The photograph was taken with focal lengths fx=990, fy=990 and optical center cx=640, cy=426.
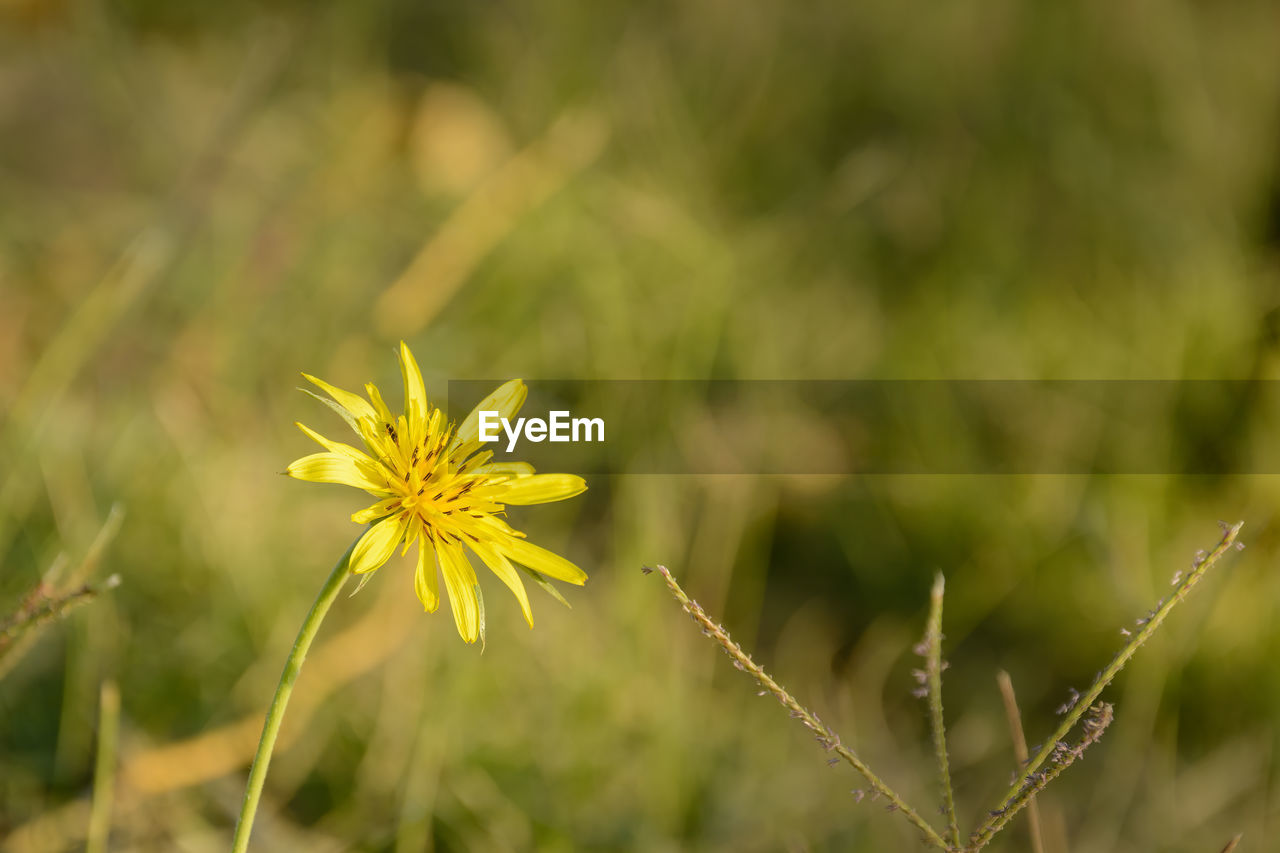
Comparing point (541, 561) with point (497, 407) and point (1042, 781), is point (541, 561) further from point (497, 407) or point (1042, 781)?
point (1042, 781)

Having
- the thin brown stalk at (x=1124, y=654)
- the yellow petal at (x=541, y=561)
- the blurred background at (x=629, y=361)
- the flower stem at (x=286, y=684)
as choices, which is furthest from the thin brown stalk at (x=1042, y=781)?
the blurred background at (x=629, y=361)

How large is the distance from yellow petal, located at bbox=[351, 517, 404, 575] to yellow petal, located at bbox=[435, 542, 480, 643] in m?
0.03

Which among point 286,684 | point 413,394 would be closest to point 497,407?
point 413,394

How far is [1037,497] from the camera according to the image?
158 cm

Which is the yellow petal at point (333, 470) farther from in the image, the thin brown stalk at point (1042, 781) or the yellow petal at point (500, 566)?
the thin brown stalk at point (1042, 781)

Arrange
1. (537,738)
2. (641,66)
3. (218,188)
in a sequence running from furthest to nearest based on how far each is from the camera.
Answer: (641,66) < (218,188) < (537,738)

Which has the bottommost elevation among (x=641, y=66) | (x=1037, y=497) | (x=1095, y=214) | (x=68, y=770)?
(x=68, y=770)

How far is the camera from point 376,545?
1.68 ft

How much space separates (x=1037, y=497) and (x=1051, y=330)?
47cm

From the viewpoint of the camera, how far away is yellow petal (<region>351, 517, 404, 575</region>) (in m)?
0.49

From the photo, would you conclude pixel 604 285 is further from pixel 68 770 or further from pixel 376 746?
pixel 68 770

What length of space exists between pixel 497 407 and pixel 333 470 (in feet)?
0.40

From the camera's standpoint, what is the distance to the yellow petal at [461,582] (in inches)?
21.2

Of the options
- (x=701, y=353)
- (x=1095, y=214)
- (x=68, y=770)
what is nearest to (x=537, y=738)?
(x=68, y=770)
